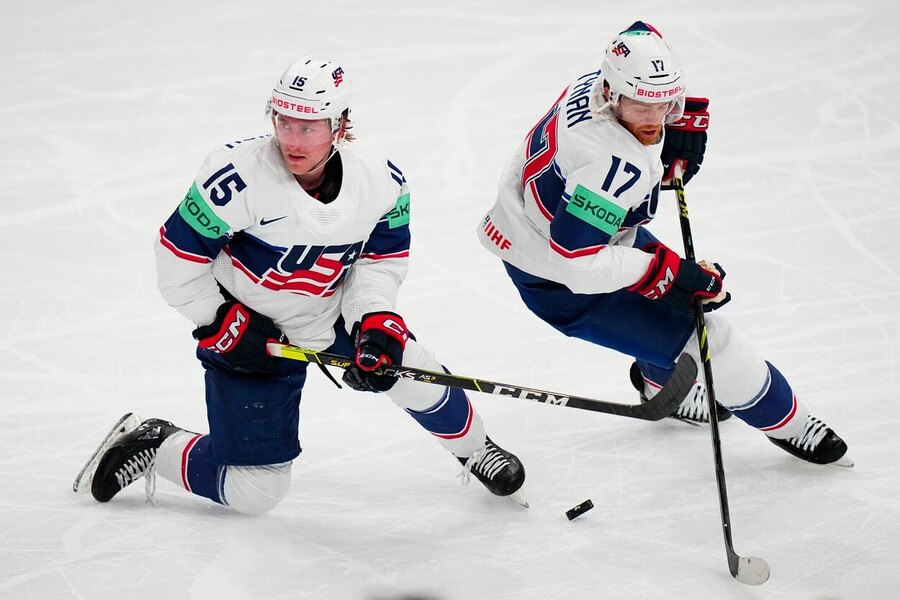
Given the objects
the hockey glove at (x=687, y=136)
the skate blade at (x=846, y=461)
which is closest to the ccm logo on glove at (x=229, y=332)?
the hockey glove at (x=687, y=136)

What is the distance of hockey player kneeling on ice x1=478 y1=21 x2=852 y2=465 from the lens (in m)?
Answer: 2.71

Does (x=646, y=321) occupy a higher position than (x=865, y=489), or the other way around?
(x=646, y=321)

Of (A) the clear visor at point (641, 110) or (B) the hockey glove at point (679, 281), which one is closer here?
(A) the clear visor at point (641, 110)

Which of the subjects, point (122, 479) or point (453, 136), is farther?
point (453, 136)

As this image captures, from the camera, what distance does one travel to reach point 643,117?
2748 millimetres

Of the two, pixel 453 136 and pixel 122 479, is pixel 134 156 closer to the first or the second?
pixel 453 136

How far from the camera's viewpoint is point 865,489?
9.72 ft

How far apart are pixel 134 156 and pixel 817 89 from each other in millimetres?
3342

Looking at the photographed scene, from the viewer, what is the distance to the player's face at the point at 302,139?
2619 mm

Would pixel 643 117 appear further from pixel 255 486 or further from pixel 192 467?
pixel 192 467

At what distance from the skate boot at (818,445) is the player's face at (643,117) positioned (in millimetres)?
938

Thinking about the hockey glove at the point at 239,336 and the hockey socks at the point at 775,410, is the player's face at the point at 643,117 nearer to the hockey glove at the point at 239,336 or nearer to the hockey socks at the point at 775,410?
the hockey socks at the point at 775,410

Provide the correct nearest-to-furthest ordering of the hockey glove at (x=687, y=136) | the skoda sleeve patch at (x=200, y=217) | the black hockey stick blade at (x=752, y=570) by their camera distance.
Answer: the black hockey stick blade at (x=752, y=570) < the skoda sleeve patch at (x=200, y=217) < the hockey glove at (x=687, y=136)

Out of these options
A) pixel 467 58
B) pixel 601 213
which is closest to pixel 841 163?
pixel 467 58
